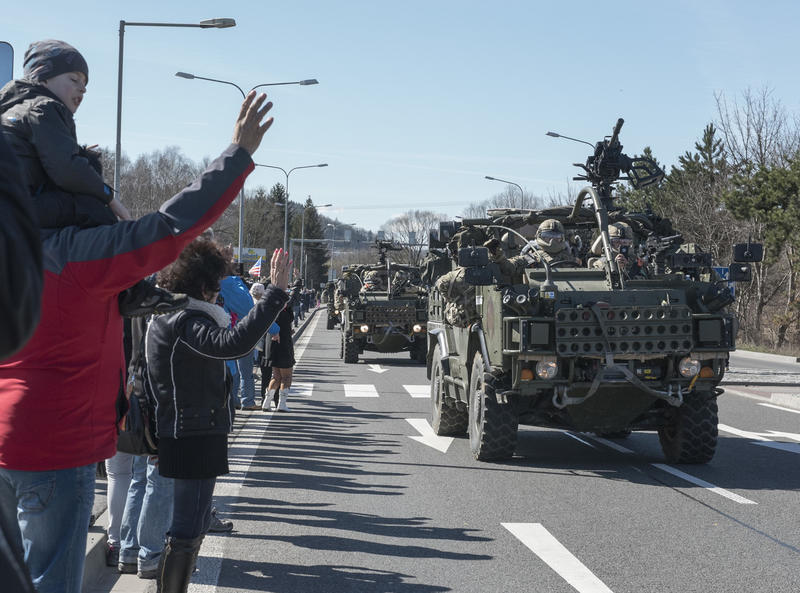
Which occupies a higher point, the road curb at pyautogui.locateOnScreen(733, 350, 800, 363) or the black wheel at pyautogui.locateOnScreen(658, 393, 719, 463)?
the black wheel at pyautogui.locateOnScreen(658, 393, 719, 463)

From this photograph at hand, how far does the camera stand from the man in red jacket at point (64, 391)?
2.94m

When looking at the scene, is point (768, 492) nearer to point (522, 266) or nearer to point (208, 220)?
point (522, 266)

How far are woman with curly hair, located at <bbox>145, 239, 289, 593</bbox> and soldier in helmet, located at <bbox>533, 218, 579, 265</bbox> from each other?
628 cm

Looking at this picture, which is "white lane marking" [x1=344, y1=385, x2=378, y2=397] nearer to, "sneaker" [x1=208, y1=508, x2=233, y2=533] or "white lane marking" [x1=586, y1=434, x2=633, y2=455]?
"white lane marking" [x1=586, y1=434, x2=633, y2=455]

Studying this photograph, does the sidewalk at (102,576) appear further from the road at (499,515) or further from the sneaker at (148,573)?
the road at (499,515)

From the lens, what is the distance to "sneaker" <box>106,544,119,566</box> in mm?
5754

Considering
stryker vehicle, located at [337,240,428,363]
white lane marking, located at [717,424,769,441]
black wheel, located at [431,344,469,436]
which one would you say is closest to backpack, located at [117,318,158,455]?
black wheel, located at [431,344,469,436]

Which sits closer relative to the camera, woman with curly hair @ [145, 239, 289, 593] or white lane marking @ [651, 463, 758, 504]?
woman with curly hair @ [145, 239, 289, 593]

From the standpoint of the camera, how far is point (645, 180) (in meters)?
11.7

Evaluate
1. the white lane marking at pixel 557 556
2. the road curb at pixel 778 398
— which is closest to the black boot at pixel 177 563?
the white lane marking at pixel 557 556

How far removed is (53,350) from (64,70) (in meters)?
0.89

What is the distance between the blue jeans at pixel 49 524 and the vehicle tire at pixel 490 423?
649 centimetres

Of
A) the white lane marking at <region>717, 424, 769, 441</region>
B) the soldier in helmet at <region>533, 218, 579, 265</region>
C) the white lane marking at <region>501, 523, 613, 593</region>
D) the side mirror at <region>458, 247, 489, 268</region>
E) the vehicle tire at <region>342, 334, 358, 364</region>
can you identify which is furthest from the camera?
the vehicle tire at <region>342, 334, 358, 364</region>

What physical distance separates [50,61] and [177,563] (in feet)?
6.95
